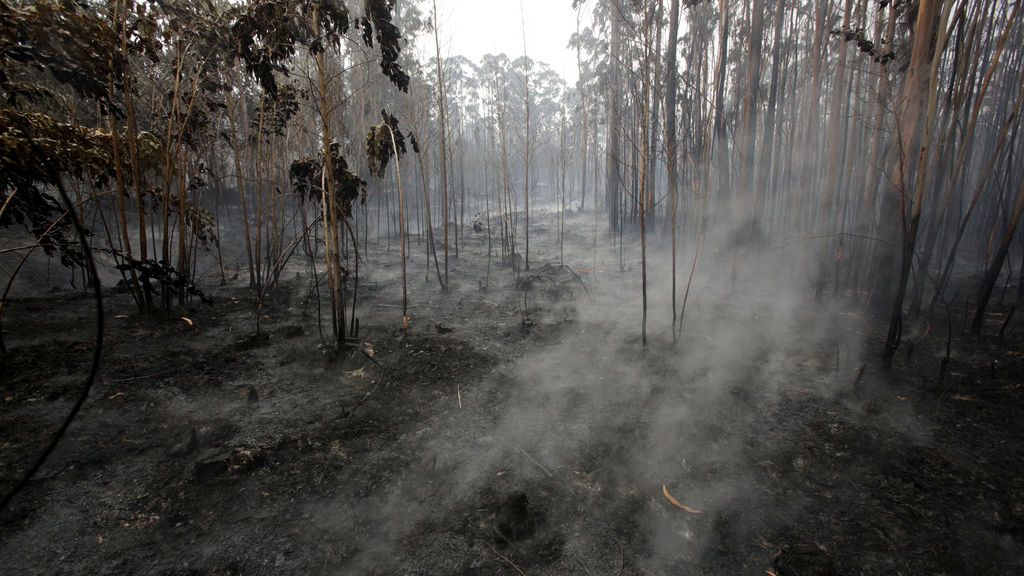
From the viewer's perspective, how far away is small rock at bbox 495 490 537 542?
7.71ft

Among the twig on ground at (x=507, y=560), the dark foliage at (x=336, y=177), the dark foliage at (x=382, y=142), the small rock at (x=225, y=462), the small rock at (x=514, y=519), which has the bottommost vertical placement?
the twig on ground at (x=507, y=560)

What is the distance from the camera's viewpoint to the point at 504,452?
3146 millimetres

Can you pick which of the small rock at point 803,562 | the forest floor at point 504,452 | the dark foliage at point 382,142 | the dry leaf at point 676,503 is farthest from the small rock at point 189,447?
the small rock at point 803,562

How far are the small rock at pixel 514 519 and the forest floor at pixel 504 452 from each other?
0.03 ft

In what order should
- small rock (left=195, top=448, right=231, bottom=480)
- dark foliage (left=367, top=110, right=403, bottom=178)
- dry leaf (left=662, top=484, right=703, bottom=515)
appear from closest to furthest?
dry leaf (left=662, top=484, right=703, bottom=515)
small rock (left=195, top=448, right=231, bottom=480)
dark foliage (left=367, top=110, right=403, bottom=178)

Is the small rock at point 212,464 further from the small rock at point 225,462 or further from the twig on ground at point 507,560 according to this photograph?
the twig on ground at point 507,560

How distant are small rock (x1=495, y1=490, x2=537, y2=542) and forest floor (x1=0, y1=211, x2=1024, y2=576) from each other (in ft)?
0.03

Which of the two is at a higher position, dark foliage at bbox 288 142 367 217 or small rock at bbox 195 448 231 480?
dark foliage at bbox 288 142 367 217

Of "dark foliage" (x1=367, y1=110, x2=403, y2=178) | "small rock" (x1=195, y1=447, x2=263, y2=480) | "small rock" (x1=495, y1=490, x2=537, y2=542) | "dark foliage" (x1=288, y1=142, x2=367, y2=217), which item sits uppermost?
"dark foliage" (x1=367, y1=110, x2=403, y2=178)

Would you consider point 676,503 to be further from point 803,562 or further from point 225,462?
point 225,462

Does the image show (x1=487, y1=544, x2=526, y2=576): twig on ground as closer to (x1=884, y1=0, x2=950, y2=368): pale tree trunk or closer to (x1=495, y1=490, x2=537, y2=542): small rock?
(x1=495, y1=490, x2=537, y2=542): small rock

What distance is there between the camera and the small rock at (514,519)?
92.5 inches

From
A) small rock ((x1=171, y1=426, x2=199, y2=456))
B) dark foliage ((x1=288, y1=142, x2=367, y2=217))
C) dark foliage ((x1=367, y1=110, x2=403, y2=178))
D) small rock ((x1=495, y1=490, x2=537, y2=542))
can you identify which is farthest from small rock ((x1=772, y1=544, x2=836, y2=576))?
dark foliage ((x1=288, y1=142, x2=367, y2=217))

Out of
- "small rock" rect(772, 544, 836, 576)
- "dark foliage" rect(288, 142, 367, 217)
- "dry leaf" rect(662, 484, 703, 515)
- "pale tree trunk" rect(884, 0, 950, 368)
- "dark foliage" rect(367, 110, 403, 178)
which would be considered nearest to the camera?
"small rock" rect(772, 544, 836, 576)
